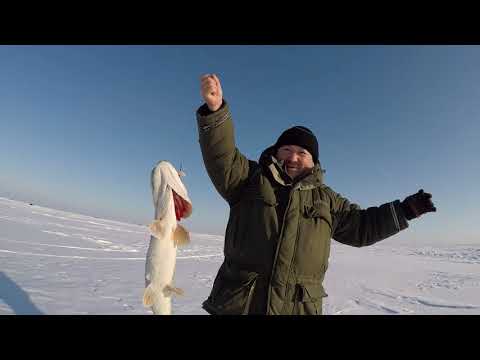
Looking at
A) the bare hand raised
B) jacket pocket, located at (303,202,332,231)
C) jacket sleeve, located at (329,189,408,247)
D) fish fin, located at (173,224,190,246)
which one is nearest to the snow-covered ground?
fish fin, located at (173,224,190,246)

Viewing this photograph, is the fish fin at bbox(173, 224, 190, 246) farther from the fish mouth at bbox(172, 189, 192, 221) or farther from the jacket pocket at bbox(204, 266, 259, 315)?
the jacket pocket at bbox(204, 266, 259, 315)

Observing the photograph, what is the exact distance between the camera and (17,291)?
4.50 m

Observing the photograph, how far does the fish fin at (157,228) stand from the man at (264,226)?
49 centimetres

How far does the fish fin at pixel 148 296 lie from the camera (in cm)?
190

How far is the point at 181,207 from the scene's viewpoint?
211 centimetres

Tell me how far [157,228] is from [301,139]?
1.44 meters

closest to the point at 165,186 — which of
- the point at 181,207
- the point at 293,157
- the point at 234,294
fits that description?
the point at 181,207

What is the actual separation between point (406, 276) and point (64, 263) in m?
10.9

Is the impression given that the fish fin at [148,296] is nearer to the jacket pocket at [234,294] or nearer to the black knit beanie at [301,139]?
the jacket pocket at [234,294]

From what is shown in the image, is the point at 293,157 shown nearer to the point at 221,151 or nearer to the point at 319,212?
the point at 319,212

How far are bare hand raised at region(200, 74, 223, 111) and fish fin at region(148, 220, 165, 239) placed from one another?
34.8 inches

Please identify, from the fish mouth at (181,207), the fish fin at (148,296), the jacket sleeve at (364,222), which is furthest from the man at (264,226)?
the fish fin at (148,296)
